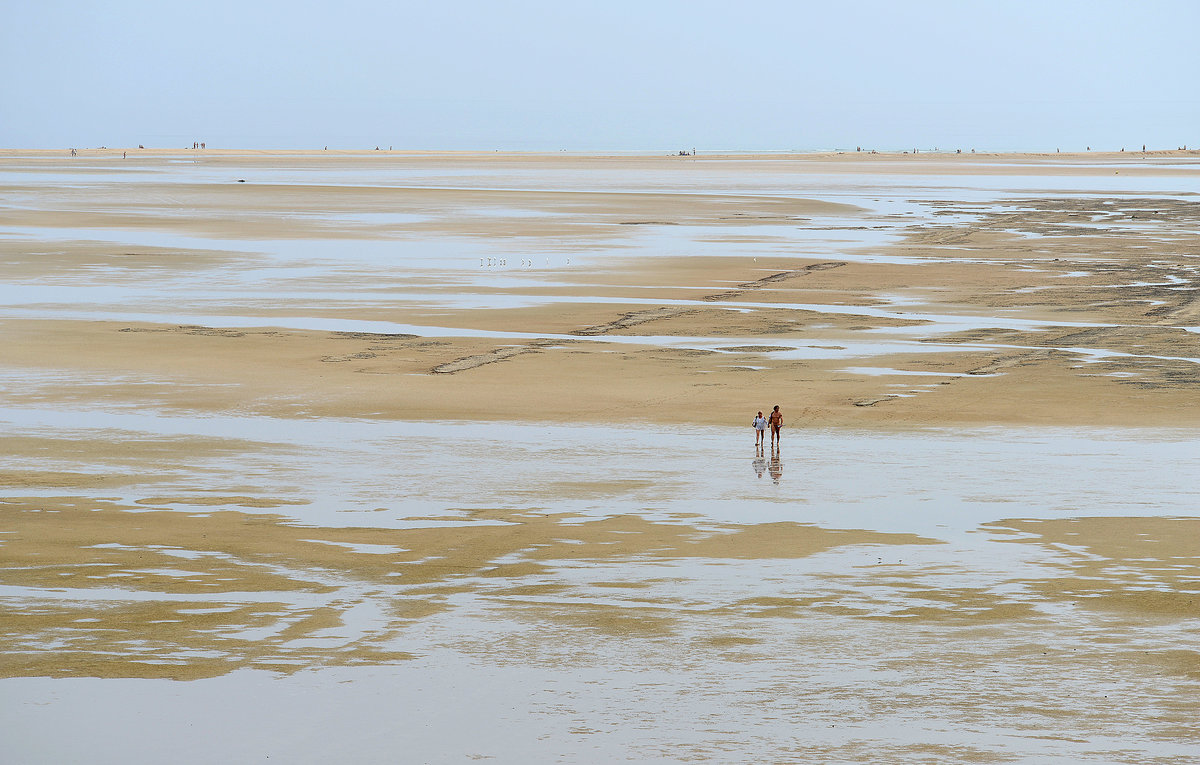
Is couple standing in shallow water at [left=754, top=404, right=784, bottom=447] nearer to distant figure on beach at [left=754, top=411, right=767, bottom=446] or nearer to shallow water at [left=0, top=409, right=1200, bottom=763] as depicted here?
distant figure on beach at [left=754, top=411, right=767, bottom=446]

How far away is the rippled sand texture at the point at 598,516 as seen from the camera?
11445mm

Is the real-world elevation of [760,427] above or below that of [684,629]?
above

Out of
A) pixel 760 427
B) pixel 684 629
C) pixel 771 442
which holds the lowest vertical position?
pixel 684 629

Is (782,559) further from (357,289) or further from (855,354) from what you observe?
(357,289)

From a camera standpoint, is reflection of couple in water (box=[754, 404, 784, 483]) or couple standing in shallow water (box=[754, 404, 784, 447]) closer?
reflection of couple in water (box=[754, 404, 784, 483])

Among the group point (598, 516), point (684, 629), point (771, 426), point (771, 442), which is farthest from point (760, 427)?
point (684, 629)

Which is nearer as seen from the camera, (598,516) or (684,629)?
(684,629)

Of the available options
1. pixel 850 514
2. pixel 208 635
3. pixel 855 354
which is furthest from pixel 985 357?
pixel 208 635

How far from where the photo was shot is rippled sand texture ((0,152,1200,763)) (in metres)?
11.4

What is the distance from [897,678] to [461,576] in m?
4.65

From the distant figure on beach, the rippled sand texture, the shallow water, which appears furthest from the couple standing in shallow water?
the rippled sand texture

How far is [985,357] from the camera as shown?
28.5 m

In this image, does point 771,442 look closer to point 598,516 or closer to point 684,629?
point 598,516

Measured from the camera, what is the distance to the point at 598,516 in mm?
17391
